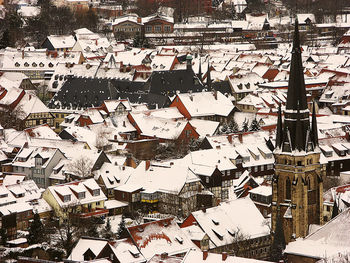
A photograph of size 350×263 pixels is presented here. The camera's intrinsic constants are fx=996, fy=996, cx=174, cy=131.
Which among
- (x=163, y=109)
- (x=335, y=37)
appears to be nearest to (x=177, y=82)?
(x=163, y=109)

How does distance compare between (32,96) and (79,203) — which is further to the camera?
(32,96)

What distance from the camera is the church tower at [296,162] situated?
60.8m

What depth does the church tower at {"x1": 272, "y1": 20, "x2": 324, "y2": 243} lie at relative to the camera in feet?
199

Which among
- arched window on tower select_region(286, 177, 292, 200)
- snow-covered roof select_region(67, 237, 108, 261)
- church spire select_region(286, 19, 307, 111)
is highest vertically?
church spire select_region(286, 19, 307, 111)

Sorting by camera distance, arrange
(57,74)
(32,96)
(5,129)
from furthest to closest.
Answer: (57,74) → (32,96) → (5,129)

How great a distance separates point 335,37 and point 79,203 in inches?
5000

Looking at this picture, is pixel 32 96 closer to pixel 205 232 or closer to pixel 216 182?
pixel 216 182

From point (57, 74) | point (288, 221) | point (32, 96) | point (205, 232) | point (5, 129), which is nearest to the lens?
point (288, 221)

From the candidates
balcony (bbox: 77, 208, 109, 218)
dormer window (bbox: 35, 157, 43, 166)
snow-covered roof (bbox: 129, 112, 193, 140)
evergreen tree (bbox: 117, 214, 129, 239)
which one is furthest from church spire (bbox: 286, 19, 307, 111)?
snow-covered roof (bbox: 129, 112, 193, 140)

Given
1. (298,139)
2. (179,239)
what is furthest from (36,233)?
(298,139)

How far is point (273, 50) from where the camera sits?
181m

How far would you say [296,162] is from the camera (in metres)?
60.7

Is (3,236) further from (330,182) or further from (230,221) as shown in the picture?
(330,182)

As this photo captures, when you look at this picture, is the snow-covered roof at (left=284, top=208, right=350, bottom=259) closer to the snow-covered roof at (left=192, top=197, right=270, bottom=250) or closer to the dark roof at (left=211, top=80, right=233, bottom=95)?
the snow-covered roof at (left=192, top=197, right=270, bottom=250)
